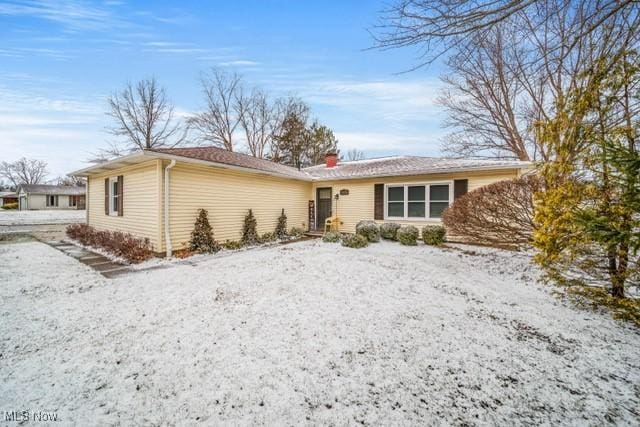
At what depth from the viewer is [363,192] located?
432 inches

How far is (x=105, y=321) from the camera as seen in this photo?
10.8 ft

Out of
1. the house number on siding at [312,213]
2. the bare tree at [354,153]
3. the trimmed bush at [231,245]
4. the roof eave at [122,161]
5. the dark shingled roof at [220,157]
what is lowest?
the trimmed bush at [231,245]

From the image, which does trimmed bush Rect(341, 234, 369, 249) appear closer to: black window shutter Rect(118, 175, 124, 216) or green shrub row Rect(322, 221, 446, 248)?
green shrub row Rect(322, 221, 446, 248)

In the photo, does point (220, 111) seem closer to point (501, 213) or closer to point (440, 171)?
point (440, 171)

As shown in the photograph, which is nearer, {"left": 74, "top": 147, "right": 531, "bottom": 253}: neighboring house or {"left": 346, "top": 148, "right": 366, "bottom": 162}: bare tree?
{"left": 74, "top": 147, "right": 531, "bottom": 253}: neighboring house

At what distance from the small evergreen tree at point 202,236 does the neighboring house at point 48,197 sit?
40674 millimetres

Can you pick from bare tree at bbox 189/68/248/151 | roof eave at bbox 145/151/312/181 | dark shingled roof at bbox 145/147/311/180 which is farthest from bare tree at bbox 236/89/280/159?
roof eave at bbox 145/151/312/181

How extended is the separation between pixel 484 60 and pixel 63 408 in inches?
668

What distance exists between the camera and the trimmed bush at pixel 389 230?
916 cm

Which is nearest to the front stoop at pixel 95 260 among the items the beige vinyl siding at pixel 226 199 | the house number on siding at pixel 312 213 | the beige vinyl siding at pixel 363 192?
the beige vinyl siding at pixel 226 199

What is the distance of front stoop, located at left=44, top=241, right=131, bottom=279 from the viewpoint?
5602 millimetres

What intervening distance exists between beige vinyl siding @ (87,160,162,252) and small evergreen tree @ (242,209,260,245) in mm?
2671

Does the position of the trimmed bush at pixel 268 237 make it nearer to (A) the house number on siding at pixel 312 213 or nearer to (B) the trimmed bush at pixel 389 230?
(A) the house number on siding at pixel 312 213

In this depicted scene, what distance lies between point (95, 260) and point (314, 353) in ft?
23.0
